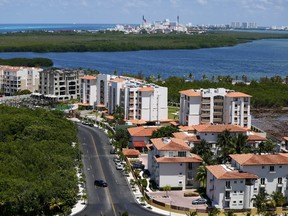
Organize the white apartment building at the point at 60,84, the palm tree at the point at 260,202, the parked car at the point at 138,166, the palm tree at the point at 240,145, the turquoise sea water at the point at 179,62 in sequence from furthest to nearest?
the turquoise sea water at the point at 179,62 → the white apartment building at the point at 60,84 → the parked car at the point at 138,166 → the palm tree at the point at 240,145 → the palm tree at the point at 260,202

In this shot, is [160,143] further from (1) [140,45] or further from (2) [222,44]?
(2) [222,44]

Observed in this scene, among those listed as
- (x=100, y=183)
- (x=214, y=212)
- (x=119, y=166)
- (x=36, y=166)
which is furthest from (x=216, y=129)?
(x=36, y=166)

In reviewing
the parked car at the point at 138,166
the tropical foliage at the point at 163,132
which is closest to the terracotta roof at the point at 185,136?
the tropical foliage at the point at 163,132

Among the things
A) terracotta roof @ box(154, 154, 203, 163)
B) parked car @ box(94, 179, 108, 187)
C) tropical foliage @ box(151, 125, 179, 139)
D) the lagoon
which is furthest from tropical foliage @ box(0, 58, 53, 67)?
terracotta roof @ box(154, 154, 203, 163)

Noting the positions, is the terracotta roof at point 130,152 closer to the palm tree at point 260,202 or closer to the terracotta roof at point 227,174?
the terracotta roof at point 227,174

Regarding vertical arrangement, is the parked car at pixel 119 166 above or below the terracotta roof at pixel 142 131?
Result: below

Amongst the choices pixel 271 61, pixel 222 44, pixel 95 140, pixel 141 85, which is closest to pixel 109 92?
pixel 141 85
